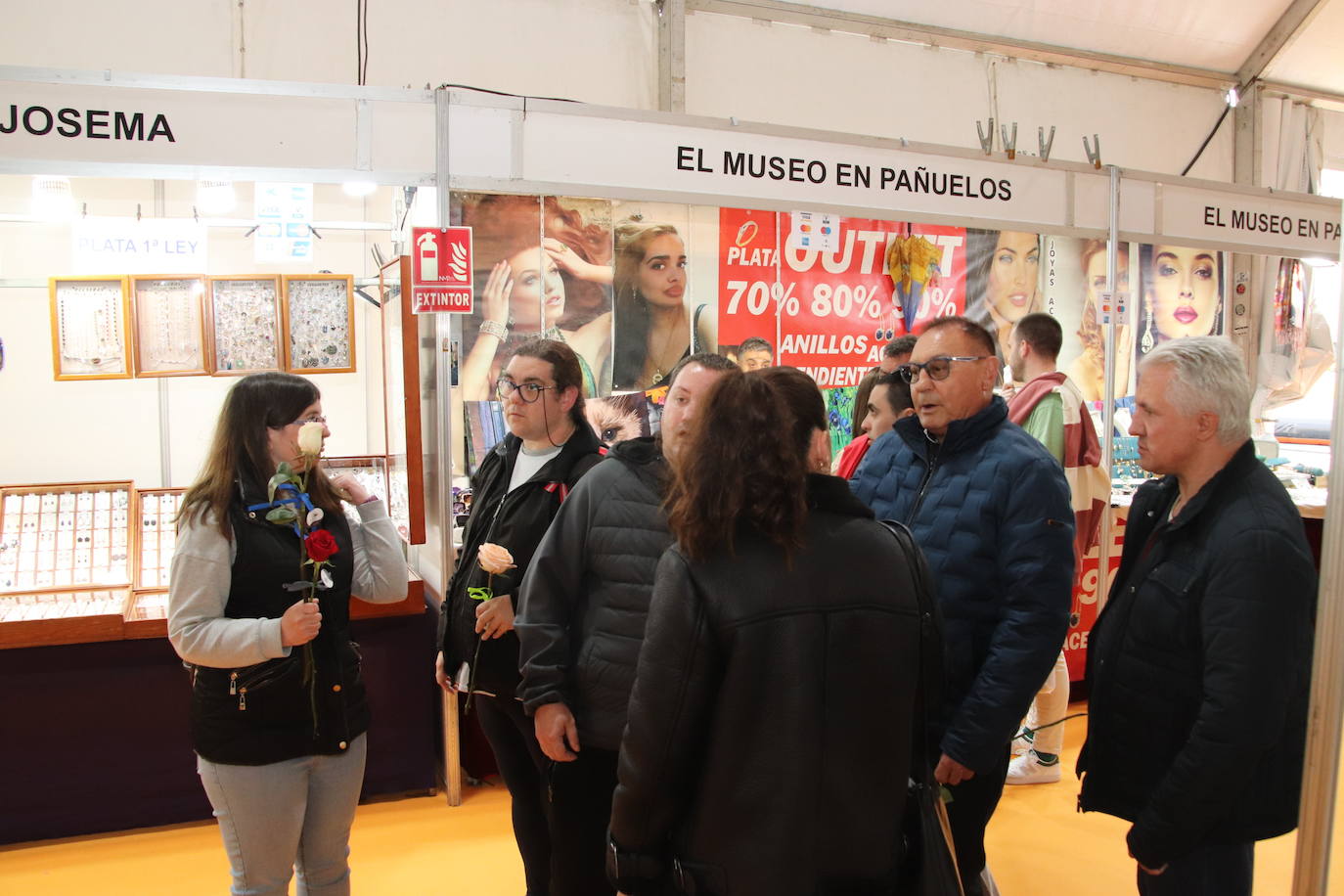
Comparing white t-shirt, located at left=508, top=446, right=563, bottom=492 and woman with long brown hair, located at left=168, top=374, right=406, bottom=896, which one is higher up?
white t-shirt, located at left=508, top=446, right=563, bottom=492

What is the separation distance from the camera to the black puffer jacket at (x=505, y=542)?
2439 millimetres

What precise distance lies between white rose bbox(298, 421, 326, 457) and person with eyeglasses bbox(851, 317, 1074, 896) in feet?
4.42

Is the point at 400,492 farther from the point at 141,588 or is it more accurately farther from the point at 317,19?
the point at 317,19

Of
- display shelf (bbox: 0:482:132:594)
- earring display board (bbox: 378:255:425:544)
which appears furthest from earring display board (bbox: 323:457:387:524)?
display shelf (bbox: 0:482:132:594)

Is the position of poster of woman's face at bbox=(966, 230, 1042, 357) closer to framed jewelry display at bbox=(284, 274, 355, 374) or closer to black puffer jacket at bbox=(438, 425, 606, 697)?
framed jewelry display at bbox=(284, 274, 355, 374)

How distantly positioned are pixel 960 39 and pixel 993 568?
233 inches

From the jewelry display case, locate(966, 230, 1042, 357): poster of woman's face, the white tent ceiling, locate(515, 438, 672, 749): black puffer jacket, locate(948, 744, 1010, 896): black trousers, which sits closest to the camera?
locate(515, 438, 672, 749): black puffer jacket

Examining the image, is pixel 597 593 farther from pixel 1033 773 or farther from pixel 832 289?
pixel 832 289

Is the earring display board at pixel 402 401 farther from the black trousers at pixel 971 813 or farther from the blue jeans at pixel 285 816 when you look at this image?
the black trousers at pixel 971 813

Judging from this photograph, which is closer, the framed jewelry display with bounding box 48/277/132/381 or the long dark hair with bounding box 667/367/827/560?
the long dark hair with bounding box 667/367/827/560

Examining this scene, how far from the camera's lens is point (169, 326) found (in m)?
4.20

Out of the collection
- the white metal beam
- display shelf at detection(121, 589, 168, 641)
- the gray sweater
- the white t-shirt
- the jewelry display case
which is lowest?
display shelf at detection(121, 589, 168, 641)

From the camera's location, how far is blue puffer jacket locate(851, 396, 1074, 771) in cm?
199

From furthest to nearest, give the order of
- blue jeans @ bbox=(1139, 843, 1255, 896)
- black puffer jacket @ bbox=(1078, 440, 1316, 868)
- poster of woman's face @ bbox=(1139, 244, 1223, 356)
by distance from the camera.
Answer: poster of woman's face @ bbox=(1139, 244, 1223, 356) → blue jeans @ bbox=(1139, 843, 1255, 896) → black puffer jacket @ bbox=(1078, 440, 1316, 868)
